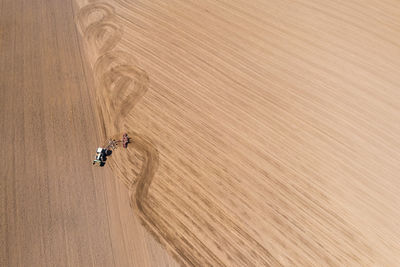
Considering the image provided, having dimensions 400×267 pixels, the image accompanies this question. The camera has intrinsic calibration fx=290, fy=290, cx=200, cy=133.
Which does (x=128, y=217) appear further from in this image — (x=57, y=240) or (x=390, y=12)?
(x=390, y=12)

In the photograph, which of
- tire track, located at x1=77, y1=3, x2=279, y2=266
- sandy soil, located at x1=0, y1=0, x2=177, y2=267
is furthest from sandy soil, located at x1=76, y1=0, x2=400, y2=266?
sandy soil, located at x1=0, y1=0, x2=177, y2=267

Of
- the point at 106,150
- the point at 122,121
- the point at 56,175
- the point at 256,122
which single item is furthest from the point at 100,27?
the point at 256,122

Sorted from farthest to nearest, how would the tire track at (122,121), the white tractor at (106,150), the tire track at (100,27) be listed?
1. the tire track at (100,27)
2. the white tractor at (106,150)
3. the tire track at (122,121)

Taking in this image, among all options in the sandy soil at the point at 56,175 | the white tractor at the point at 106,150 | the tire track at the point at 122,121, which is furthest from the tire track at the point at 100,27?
the white tractor at the point at 106,150

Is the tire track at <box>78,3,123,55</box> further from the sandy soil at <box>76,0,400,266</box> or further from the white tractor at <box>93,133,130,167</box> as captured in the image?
the white tractor at <box>93,133,130,167</box>

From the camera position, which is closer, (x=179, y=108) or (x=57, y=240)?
(x=57, y=240)

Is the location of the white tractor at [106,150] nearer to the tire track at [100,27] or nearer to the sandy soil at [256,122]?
the sandy soil at [256,122]

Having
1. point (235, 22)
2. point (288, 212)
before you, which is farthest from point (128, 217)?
point (235, 22)
